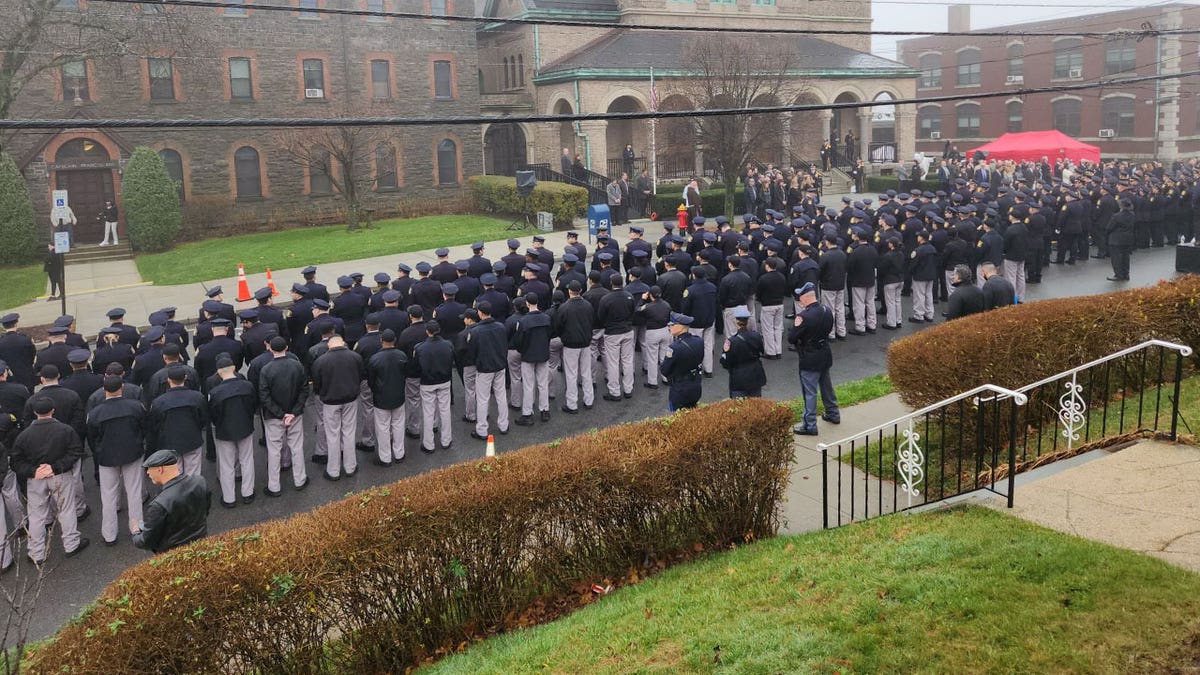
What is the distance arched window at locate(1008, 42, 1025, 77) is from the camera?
60.8 metres

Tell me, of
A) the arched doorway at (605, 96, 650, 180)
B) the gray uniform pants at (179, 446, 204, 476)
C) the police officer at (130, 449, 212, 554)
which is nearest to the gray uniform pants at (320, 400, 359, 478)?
the gray uniform pants at (179, 446, 204, 476)

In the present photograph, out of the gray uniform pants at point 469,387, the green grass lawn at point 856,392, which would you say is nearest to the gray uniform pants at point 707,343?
the green grass lawn at point 856,392

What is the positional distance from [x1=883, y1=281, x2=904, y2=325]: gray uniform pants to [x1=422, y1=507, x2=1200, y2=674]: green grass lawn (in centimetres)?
1076

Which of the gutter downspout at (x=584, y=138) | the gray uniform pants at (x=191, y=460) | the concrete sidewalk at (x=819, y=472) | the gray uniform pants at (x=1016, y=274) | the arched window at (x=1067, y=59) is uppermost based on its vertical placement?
the arched window at (x=1067, y=59)

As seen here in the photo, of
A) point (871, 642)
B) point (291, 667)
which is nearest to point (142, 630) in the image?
point (291, 667)

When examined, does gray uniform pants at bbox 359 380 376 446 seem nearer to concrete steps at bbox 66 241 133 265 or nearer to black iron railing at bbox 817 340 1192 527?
black iron railing at bbox 817 340 1192 527

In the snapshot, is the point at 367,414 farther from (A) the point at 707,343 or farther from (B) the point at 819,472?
(A) the point at 707,343

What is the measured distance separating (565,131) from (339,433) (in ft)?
103

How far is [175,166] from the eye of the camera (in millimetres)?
35375

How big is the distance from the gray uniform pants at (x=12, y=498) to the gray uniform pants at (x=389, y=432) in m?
3.46

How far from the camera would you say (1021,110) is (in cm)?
5947

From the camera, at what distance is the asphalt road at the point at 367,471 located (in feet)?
29.7

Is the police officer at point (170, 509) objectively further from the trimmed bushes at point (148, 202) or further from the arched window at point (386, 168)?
the arched window at point (386, 168)

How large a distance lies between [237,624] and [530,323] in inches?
298
